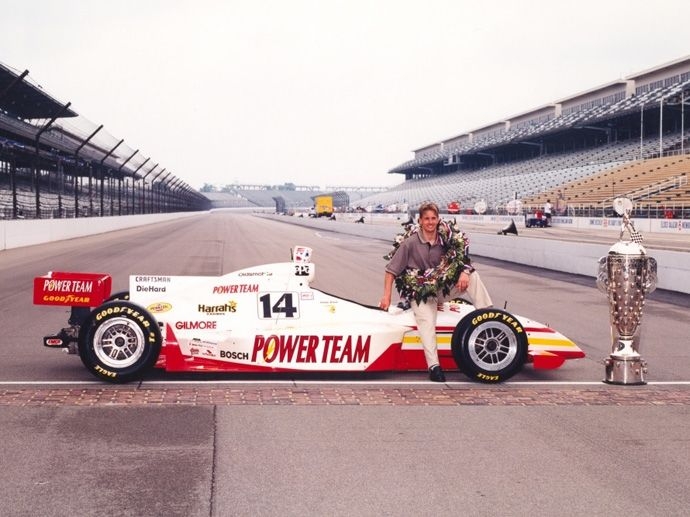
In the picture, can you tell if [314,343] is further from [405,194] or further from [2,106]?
[405,194]

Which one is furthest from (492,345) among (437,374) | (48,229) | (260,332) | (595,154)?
(595,154)

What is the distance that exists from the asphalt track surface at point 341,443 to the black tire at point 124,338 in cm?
15

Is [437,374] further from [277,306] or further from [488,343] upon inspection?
[277,306]

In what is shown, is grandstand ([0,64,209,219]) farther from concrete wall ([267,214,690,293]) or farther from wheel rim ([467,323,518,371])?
wheel rim ([467,323,518,371])

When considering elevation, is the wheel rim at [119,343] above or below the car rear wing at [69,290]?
below

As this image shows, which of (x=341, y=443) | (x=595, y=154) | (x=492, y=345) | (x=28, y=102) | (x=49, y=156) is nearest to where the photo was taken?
(x=341, y=443)

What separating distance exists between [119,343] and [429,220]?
9.15ft

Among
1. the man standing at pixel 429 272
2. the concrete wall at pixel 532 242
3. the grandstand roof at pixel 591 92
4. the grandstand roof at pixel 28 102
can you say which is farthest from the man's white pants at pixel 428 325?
the grandstand roof at pixel 591 92

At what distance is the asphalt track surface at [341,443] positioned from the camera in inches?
161

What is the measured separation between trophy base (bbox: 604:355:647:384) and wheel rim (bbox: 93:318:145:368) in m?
4.01

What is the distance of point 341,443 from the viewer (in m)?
5.11

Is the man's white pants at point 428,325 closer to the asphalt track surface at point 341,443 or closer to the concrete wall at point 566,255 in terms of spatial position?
the asphalt track surface at point 341,443

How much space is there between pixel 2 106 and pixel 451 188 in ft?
182

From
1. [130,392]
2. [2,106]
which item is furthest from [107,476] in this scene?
[2,106]
